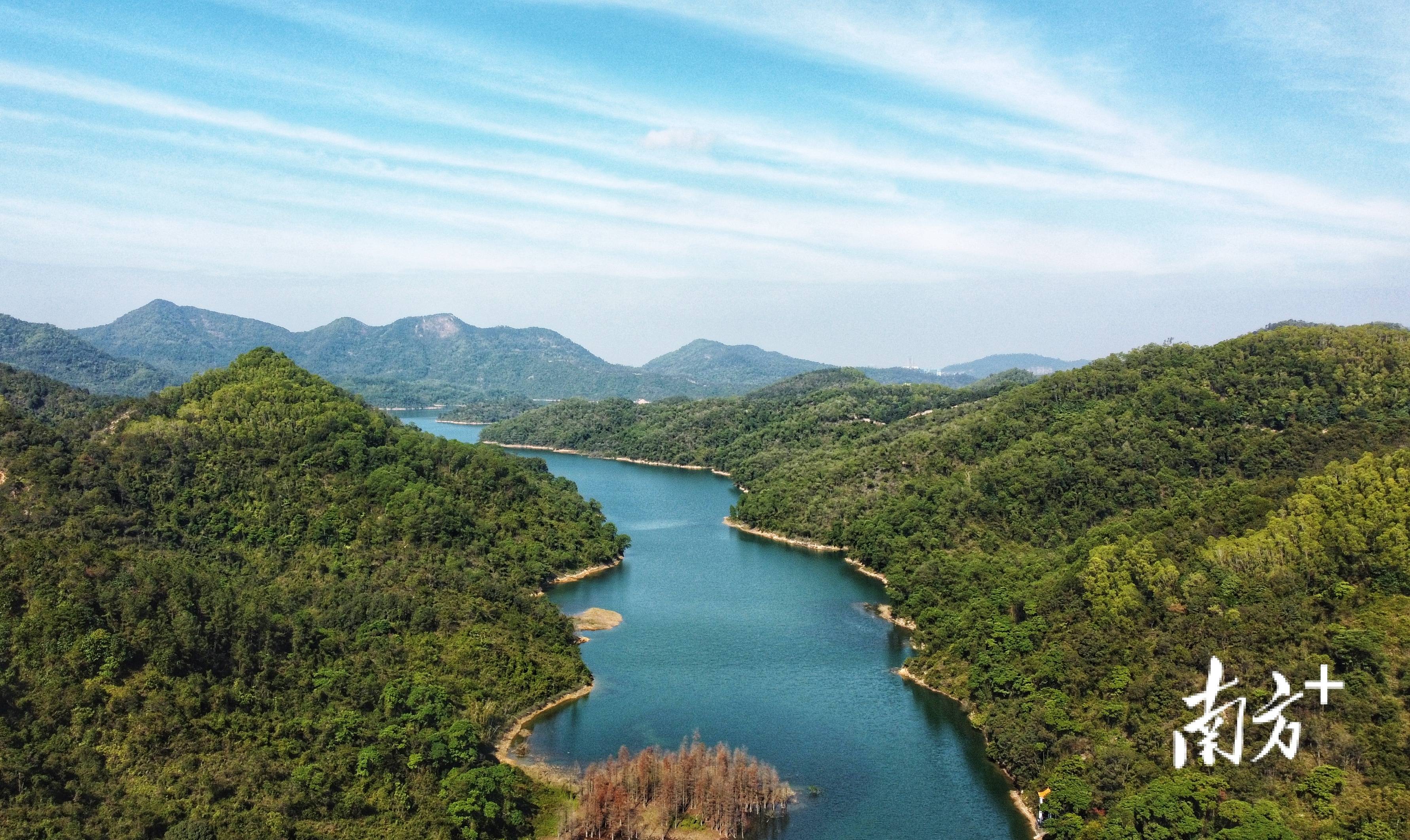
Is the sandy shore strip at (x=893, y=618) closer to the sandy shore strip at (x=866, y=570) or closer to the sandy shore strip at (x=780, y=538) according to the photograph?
the sandy shore strip at (x=866, y=570)

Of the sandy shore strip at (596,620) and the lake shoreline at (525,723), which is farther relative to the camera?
the sandy shore strip at (596,620)

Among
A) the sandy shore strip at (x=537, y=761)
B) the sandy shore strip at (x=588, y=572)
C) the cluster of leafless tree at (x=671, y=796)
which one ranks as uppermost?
the sandy shore strip at (x=588, y=572)

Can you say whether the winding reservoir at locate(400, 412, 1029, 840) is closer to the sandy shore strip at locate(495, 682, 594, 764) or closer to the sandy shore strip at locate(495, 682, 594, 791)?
the sandy shore strip at locate(495, 682, 594, 764)

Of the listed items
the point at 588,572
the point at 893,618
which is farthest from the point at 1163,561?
the point at 588,572

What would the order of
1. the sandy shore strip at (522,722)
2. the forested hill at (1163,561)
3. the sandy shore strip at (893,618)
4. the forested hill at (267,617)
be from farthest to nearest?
the sandy shore strip at (893,618) < the sandy shore strip at (522,722) < the forested hill at (1163,561) < the forested hill at (267,617)

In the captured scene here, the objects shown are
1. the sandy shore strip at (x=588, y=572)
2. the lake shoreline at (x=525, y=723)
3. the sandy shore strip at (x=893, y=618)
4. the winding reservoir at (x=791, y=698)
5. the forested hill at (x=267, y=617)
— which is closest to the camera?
the forested hill at (x=267, y=617)

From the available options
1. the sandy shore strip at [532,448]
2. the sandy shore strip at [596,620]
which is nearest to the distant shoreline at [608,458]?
the sandy shore strip at [532,448]

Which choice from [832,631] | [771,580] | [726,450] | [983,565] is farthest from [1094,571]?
[726,450]
